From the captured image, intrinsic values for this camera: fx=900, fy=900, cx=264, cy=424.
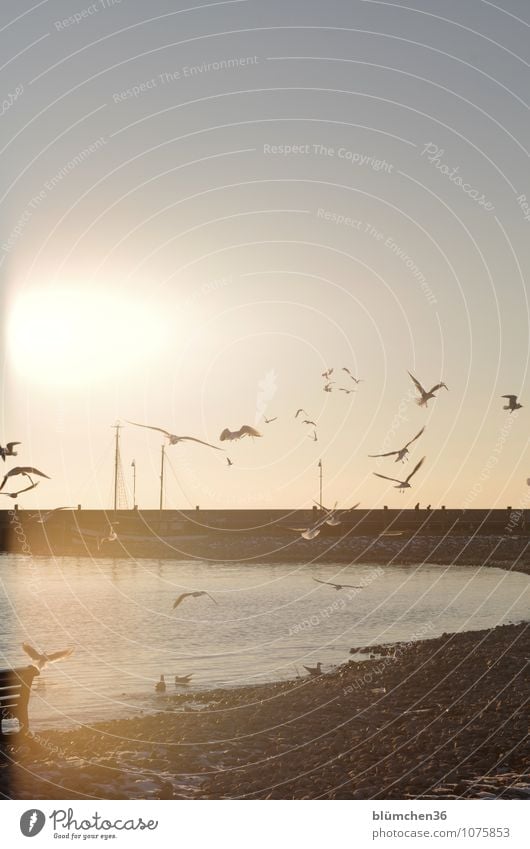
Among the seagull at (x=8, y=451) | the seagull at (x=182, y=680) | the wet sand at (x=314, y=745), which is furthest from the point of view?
the seagull at (x=182, y=680)

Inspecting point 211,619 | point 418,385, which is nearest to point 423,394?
point 418,385

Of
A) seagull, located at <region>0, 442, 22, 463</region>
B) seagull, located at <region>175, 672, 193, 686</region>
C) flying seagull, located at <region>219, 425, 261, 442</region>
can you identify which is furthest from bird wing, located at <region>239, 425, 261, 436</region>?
seagull, located at <region>175, 672, 193, 686</region>

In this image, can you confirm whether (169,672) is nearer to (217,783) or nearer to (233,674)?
(233,674)

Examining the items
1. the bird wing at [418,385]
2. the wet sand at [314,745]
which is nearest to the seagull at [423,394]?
the bird wing at [418,385]

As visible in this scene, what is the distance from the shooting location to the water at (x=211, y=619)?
3097 cm
